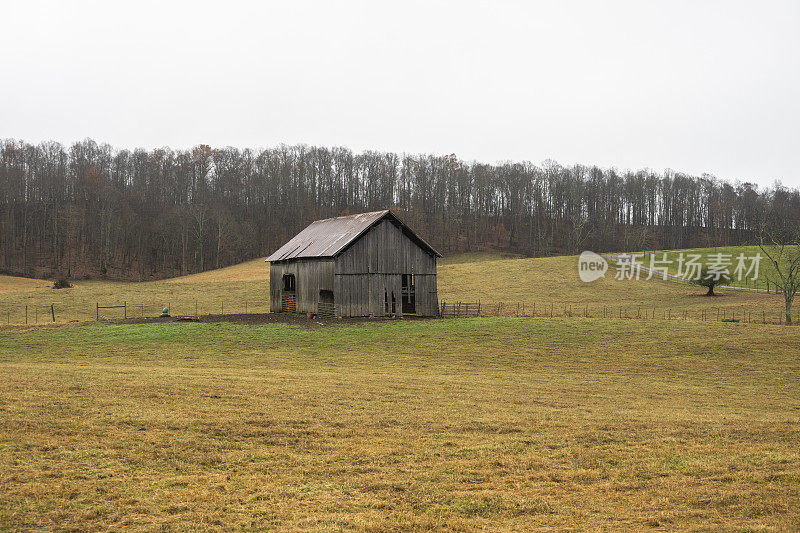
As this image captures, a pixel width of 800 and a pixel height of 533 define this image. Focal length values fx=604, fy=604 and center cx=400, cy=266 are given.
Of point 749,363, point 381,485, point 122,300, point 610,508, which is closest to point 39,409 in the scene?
point 381,485

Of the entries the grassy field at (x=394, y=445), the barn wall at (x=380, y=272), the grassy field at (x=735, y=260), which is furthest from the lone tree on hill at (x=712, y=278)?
the grassy field at (x=394, y=445)

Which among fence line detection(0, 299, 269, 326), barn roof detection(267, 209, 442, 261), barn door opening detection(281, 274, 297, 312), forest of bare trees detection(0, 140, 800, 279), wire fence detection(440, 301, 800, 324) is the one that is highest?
forest of bare trees detection(0, 140, 800, 279)

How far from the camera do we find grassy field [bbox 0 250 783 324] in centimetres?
4991

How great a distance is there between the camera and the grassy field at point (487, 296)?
164 feet

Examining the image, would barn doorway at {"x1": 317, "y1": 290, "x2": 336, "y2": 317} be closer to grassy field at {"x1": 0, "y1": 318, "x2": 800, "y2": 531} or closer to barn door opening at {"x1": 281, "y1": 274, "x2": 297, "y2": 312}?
barn door opening at {"x1": 281, "y1": 274, "x2": 297, "y2": 312}

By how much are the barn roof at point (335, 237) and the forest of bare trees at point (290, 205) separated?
56599mm

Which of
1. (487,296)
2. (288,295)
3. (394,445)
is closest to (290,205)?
(487,296)

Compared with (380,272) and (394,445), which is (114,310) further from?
(394,445)

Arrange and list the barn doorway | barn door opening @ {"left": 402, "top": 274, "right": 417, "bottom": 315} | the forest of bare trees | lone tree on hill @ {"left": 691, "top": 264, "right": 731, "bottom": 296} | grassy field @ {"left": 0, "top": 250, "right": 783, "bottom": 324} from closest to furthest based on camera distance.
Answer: the barn doorway, barn door opening @ {"left": 402, "top": 274, "right": 417, "bottom": 315}, grassy field @ {"left": 0, "top": 250, "right": 783, "bottom": 324}, lone tree on hill @ {"left": 691, "top": 264, "right": 731, "bottom": 296}, the forest of bare trees

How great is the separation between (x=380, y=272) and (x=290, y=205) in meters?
83.5

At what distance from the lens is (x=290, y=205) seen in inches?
4803

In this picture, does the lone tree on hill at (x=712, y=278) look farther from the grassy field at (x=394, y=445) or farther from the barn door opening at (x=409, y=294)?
the grassy field at (x=394, y=445)

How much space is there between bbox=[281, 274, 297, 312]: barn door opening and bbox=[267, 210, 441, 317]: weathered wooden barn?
76mm

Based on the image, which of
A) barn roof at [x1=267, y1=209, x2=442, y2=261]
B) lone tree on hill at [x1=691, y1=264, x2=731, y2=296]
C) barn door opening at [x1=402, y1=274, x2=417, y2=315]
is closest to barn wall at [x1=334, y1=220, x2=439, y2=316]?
barn door opening at [x1=402, y1=274, x2=417, y2=315]
